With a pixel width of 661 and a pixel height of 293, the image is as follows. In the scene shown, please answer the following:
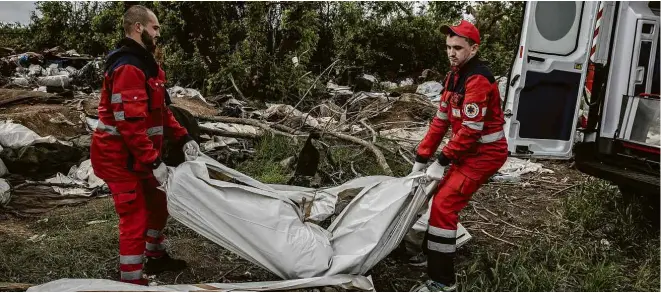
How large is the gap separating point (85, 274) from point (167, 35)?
21.2ft

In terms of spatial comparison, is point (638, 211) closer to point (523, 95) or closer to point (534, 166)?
point (523, 95)

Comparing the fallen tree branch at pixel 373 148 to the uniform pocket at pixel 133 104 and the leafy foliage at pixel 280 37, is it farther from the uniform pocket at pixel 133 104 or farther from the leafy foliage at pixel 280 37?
the uniform pocket at pixel 133 104

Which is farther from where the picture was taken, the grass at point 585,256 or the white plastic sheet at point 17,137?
the white plastic sheet at point 17,137

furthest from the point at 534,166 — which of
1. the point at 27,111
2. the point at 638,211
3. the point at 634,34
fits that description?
the point at 27,111

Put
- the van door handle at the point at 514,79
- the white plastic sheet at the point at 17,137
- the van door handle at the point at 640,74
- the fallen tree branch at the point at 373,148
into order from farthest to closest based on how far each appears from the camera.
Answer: the white plastic sheet at the point at 17,137 < the fallen tree branch at the point at 373,148 < the van door handle at the point at 514,79 < the van door handle at the point at 640,74

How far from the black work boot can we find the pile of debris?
5910mm

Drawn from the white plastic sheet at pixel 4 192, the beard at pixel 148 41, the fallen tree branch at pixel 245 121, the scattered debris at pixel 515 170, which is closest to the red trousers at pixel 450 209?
the beard at pixel 148 41

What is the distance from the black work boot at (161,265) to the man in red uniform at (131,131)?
0.95ft

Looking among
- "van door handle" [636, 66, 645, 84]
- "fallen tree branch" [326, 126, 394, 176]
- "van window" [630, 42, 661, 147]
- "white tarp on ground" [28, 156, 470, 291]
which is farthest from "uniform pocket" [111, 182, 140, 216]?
"van door handle" [636, 66, 645, 84]

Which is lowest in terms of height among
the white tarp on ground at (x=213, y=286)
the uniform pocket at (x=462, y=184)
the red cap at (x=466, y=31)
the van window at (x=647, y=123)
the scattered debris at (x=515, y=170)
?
the white tarp on ground at (x=213, y=286)

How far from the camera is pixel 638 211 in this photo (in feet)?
13.8

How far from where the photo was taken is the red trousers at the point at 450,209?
3172mm

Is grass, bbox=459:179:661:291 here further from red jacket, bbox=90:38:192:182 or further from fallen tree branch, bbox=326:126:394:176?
red jacket, bbox=90:38:192:182

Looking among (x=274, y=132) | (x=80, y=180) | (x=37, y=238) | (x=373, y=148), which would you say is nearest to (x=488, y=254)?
(x=373, y=148)
